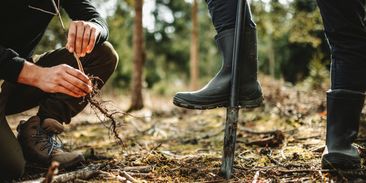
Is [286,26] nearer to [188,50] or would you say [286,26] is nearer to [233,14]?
[188,50]

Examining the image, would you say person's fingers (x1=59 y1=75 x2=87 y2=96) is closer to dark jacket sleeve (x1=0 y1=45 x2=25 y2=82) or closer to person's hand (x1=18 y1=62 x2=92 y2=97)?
person's hand (x1=18 y1=62 x2=92 y2=97)

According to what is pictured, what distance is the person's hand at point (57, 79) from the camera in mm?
1774

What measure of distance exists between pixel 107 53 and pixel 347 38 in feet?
5.38

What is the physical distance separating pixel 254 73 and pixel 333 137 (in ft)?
1.86

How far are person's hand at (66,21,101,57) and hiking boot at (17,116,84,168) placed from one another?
1.85 feet

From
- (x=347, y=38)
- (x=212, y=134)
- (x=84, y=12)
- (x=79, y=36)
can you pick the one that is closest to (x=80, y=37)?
(x=79, y=36)

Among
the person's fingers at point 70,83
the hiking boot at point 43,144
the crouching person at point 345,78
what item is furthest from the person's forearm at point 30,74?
the crouching person at point 345,78

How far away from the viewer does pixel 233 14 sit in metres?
2.01

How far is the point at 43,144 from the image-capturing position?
7.30 ft

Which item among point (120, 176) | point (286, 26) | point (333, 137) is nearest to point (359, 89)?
point (333, 137)

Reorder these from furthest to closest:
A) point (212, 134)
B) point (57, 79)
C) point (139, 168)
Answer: point (212, 134)
point (139, 168)
point (57, 79)

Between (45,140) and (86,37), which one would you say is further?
(45,140)

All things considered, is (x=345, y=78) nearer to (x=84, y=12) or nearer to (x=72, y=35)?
(x=72, y=35)

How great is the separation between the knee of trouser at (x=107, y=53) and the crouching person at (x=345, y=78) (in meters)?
1.50
